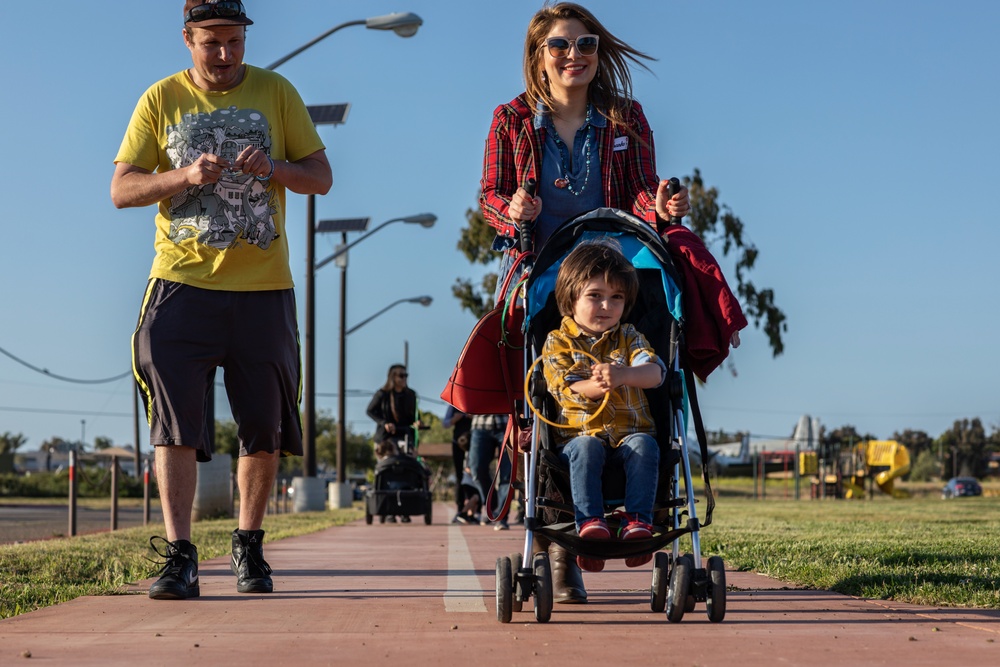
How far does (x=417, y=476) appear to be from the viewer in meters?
16.1

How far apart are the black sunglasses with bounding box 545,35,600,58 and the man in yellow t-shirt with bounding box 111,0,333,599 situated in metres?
1.15

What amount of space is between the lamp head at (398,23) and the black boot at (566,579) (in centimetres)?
1350

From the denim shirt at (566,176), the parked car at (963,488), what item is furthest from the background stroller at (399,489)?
the parked car at (963,488)

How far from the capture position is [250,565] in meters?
5.36

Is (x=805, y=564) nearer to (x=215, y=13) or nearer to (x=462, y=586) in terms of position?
(x=462, y=586)

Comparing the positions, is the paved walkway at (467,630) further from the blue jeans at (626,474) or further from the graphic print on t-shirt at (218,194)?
the graphic print on t-shirt at (218,194)

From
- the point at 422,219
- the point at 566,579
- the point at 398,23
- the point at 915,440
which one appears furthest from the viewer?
the point at 915,440

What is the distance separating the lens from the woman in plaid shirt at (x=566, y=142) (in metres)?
5.46

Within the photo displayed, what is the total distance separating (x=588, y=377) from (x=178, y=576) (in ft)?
6.04

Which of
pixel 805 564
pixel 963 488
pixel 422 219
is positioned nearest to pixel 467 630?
pixel 805 564

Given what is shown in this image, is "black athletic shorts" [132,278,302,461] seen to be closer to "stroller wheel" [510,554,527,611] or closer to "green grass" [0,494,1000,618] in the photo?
"green grass" [0,494,1000,618]

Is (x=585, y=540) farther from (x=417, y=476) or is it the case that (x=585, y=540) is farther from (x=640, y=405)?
(x=417, y=476)

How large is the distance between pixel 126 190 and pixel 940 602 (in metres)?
3.62

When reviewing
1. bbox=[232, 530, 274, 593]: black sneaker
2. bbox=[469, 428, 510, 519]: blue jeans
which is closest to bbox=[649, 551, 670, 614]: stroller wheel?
bbox=[232, 530, 274, 593]: black sneaker
